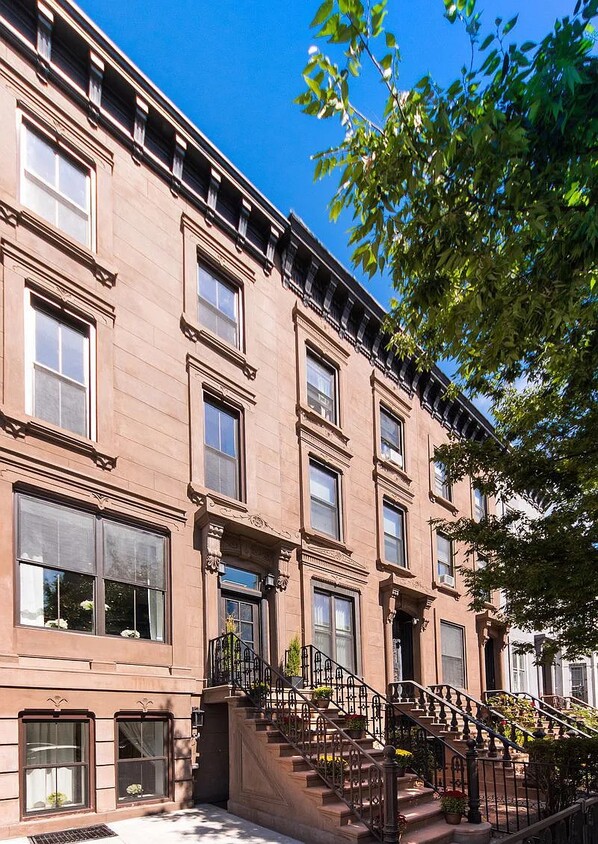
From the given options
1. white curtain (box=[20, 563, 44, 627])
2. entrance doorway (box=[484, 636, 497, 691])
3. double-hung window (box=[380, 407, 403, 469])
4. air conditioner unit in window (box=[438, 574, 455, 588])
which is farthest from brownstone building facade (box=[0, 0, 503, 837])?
entrance doorway (box=[484, 636, 497, 691])

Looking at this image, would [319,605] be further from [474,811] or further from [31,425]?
[31,425]

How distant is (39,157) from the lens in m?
13.2

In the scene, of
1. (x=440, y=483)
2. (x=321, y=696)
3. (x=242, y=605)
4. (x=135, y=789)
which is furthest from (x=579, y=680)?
(x=135, y=789)

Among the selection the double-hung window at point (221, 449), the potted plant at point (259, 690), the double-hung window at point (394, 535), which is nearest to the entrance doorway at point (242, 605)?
the potted plant at point (259, 690)

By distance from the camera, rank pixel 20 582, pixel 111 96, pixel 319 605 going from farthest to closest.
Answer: pixel 319 605, pixel 111 96, pixel 20 582

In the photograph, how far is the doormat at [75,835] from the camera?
1020cm

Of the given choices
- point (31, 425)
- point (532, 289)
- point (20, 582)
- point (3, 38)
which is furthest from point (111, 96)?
point (532, 289)

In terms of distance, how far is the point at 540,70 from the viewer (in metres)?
6.29

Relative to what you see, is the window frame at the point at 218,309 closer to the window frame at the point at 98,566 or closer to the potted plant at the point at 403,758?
the window frame at the point at 98,566

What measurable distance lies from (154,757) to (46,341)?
6.80 metres

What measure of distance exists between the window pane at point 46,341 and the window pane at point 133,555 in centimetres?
271

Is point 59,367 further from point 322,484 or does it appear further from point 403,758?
point 403,758

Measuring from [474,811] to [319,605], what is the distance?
6.47 m

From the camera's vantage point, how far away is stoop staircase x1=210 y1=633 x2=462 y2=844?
11.3 metres
